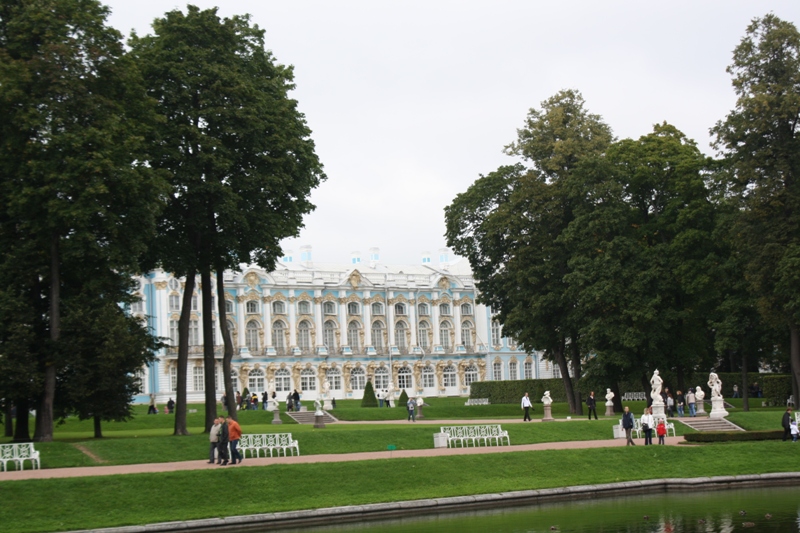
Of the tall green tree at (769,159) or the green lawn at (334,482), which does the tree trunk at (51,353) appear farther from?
the tall green tree at (769,159)

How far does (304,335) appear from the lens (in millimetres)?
74125

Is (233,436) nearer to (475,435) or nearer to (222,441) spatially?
(222,441)

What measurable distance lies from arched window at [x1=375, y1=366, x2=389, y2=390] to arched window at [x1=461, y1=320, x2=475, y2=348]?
26.3 feet

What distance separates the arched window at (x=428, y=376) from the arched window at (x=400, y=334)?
2.54m

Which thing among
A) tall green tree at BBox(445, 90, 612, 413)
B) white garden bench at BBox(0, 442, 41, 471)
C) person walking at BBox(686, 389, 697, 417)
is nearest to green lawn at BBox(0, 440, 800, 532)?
white garden bench at BBox(0, 442, 41, 471)

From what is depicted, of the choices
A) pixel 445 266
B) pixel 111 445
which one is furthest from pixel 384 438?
pixel 445 266

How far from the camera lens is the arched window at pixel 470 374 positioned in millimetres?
80875

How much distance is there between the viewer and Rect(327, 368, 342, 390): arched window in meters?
74.2

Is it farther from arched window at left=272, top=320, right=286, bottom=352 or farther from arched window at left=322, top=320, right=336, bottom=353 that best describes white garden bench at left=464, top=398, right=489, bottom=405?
arched window at left=272, top=320, right=286, bottom=352

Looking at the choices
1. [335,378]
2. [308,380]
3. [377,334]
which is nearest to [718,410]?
[308,380]

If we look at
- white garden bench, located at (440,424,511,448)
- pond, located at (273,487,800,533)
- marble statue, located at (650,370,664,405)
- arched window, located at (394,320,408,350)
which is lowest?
pond, located at (273,487,800,533)

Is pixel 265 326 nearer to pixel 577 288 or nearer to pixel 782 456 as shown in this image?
pixel 577 288

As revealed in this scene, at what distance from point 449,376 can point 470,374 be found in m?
1.94

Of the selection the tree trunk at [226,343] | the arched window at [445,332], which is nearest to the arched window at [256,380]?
the arched window at [445,332]
